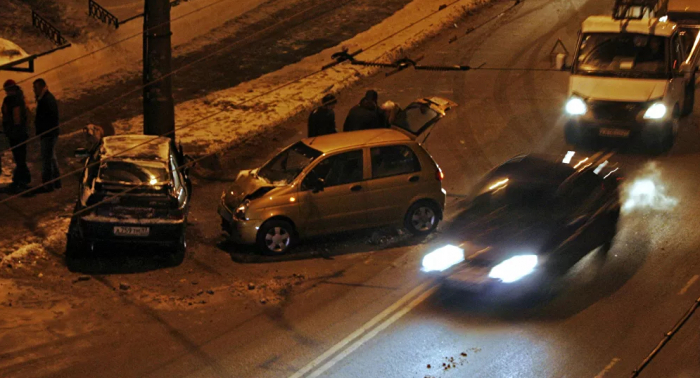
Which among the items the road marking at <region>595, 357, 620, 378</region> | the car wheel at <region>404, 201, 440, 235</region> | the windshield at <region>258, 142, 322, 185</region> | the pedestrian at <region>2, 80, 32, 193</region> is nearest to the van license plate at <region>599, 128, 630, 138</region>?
the car wheel at <region>404, 201, 440, 235</region>

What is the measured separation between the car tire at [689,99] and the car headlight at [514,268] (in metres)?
10.2

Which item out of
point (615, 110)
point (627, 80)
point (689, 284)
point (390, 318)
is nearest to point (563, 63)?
point (627, 80)

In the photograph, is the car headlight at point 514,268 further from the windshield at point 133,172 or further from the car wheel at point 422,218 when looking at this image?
the windshield at point 133,172

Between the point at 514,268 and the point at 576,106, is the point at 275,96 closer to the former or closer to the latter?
the point at 576,106

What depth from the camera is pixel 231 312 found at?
11.8 m

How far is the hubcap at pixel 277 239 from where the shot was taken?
44.9 feet

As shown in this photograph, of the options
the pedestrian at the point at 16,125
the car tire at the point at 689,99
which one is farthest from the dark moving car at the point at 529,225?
the car tire at the point at 689,99

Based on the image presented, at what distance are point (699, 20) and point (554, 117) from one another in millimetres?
4514

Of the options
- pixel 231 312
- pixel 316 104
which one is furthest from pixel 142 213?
pixel 316 104

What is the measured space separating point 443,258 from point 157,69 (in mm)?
6695

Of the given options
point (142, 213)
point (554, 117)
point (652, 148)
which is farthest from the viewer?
point (554, 117)

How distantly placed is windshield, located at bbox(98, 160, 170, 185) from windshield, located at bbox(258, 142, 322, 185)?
1.64m

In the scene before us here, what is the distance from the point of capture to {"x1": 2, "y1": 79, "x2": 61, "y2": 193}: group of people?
1511 centimetres

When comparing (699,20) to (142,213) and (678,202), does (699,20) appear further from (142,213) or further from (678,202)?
(142,213)
